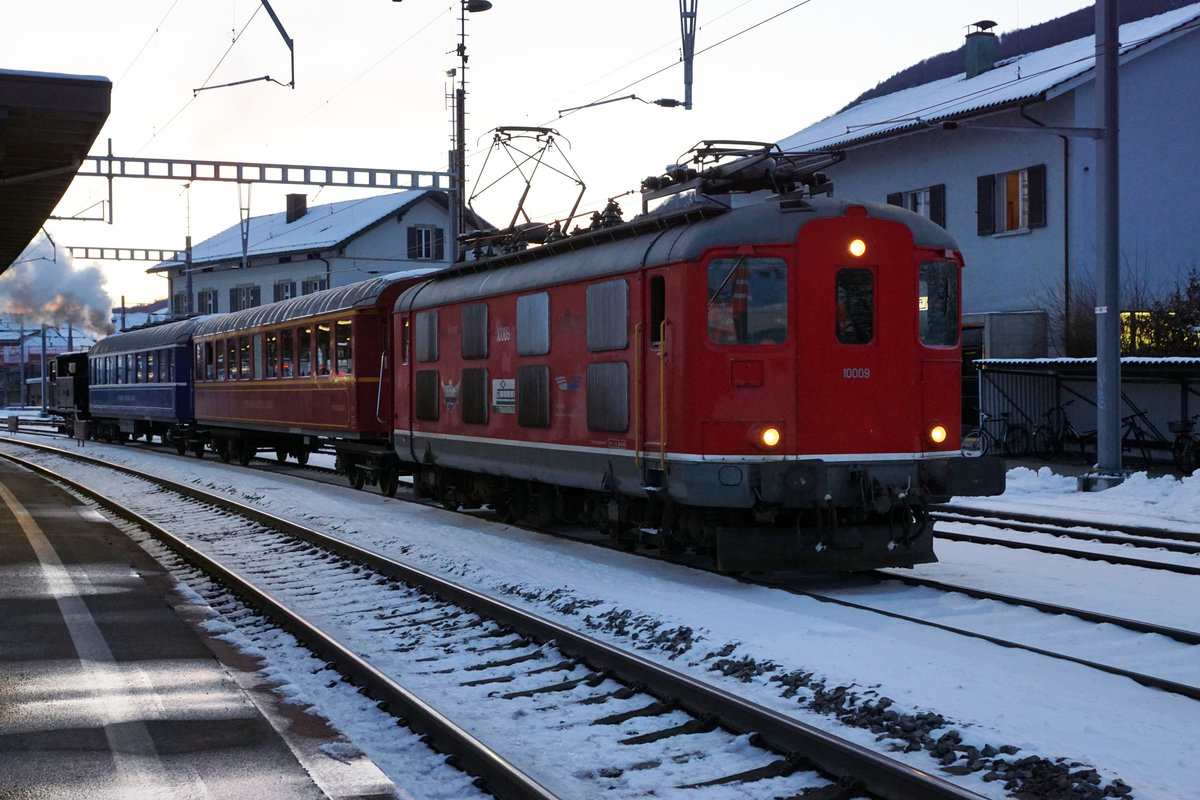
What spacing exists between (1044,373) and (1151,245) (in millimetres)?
4470

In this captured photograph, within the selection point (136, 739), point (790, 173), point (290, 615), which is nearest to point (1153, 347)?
point (790, 173)

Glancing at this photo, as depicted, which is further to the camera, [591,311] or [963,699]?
[591,311]

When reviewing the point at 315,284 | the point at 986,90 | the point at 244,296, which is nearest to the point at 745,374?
the point at 986,90

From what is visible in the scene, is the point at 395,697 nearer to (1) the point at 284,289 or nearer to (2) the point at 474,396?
(2) the point at 474,396

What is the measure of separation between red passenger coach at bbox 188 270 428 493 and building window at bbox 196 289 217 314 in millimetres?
38634

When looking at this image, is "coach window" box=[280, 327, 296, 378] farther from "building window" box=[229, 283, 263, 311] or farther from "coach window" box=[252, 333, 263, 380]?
"building window" box=[229, 283, 263, 311]

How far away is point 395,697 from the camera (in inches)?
250

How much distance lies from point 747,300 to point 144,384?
26205 millimetres

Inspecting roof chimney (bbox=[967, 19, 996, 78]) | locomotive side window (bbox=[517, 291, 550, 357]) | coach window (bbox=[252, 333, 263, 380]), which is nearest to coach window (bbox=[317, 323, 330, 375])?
coach window (bbox=[252, 333, 263, 380])

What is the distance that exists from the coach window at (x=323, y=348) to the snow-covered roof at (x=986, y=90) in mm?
10523

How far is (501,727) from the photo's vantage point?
6078 mm

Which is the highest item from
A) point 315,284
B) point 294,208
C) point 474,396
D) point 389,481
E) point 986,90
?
point 294,208

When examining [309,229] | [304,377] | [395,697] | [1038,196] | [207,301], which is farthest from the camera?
[207,301]

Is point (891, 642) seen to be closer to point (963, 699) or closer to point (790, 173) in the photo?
point (963, 699)
